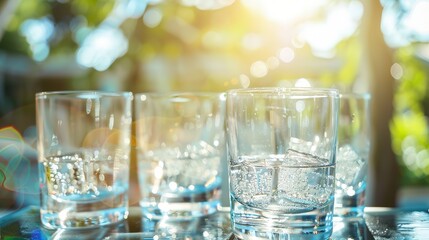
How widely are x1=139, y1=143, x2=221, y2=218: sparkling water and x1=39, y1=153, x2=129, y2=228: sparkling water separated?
Answer: 0.10m

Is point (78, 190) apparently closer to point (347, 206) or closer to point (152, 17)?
point (347, 206)

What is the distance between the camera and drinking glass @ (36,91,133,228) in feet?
3.03

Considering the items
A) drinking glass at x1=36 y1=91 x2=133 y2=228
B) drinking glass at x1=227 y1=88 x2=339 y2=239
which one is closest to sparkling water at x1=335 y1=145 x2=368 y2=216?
drinking glass at x1=227 y1=88 x2=339 y2=239

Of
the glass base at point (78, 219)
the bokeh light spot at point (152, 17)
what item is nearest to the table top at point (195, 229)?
the glass base at point (78, 219)

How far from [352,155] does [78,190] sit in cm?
49

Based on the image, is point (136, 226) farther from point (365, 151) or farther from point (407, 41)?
point (407, 41)

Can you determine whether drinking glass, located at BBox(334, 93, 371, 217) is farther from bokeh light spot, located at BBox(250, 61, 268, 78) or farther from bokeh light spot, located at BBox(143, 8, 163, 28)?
bokeh light spot, located at BBox(250, 61, 268, 78)

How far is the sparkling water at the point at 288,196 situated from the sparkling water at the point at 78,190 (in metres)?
0.26

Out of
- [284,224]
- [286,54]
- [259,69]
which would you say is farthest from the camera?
[259,69]

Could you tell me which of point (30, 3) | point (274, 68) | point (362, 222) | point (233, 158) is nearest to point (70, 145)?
point (233, 158)

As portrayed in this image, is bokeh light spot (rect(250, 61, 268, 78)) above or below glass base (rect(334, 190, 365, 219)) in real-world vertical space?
above

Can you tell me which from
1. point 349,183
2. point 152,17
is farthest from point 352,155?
point 152,17

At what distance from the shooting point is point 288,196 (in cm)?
79

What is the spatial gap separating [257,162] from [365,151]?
Answer: 0.30 metres
